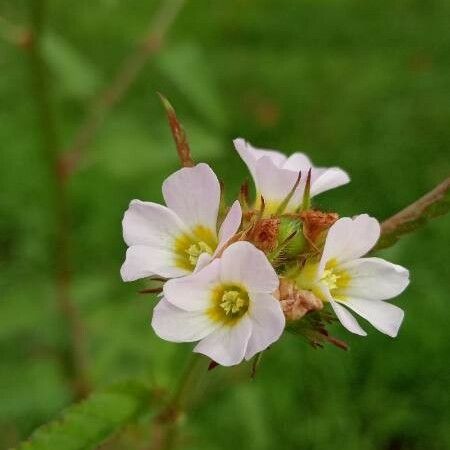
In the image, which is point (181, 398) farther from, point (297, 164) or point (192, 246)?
point (297, 164)

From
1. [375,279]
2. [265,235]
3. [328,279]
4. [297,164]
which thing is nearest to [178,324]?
[265,235]

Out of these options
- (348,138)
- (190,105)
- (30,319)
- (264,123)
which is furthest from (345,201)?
(30,319)

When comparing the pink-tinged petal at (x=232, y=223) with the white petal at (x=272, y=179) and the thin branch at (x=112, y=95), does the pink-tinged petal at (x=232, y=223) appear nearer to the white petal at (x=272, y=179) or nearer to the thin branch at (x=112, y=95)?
the white petal at (x=272, y=179)

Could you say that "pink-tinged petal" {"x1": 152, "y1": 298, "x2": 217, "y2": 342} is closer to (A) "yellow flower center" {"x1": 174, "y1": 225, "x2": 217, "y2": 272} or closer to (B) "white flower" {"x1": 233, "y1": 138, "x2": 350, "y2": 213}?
(A) "yellow flower center" {"x1": 174, "y1": 225, "x2": 217, "y2": 272}

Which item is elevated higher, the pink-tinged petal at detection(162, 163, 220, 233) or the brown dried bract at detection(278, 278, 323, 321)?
the pink-tinged petal at detection(162, 163, 220, 233)

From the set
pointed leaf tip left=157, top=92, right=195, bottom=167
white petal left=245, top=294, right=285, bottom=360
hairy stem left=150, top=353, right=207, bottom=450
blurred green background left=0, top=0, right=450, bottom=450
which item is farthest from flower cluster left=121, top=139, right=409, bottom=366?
blurred green background left=0, top=0, right=450, bottom=450

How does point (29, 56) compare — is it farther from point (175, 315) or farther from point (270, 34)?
point (270, 34)

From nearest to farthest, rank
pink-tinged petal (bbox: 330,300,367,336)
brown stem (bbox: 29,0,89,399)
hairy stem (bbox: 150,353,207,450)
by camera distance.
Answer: pink-tinged petal (bbox: 330,300,367,336) → hairy stem (bbox: 150,353,207,450) → brown stem (bbox: 29,0,89,399)
